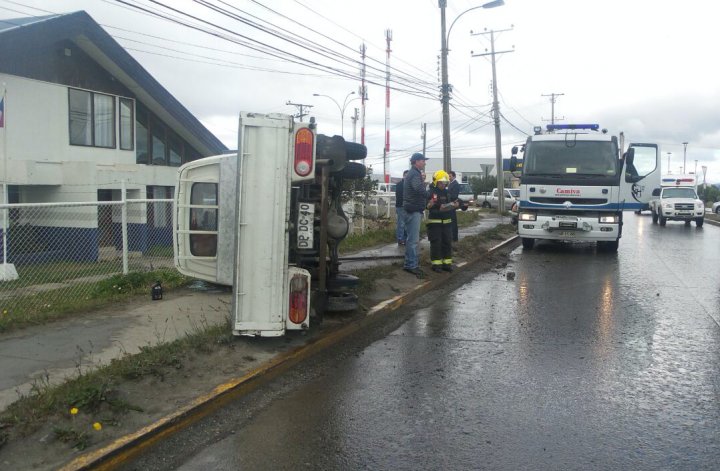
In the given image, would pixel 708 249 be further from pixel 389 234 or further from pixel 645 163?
pixel 389 234

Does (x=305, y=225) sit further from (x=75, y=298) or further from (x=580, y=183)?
(x=580, y=183)

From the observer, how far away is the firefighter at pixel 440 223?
10.5m

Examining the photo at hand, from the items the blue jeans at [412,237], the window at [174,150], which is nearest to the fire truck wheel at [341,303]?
the blue jeans at [412,237]

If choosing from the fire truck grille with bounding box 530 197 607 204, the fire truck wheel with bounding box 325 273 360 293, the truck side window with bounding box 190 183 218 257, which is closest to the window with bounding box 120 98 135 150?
the truck side window with bounding box 190 183 218 257

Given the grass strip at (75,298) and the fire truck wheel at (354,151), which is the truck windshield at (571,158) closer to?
the fire truck wheel at (354,151)

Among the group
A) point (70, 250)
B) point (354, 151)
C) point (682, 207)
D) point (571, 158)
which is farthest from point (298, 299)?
point (682, 207)

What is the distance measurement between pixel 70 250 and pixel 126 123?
730 cm

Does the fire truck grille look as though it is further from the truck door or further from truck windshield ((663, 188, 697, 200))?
truck windshield ((663, 188, 697, 200))

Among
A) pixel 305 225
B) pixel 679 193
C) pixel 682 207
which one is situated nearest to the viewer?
pixel 305 225

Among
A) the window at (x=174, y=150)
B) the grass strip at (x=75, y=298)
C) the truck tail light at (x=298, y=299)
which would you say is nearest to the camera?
the truck tail light at (x=298, y=299)

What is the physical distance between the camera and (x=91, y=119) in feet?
57.2

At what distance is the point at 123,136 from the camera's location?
1852cm

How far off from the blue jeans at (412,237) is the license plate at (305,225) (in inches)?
163

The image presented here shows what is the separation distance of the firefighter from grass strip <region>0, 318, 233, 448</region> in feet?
19.5
